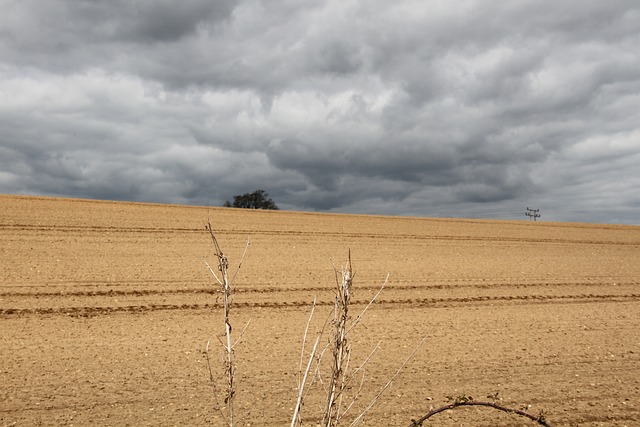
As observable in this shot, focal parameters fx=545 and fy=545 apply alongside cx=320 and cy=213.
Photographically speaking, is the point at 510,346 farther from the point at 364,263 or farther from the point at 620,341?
the point at 364,263

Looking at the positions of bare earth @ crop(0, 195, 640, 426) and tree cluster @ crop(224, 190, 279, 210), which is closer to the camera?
bare earth @ crop(0, 195, 640, 426)

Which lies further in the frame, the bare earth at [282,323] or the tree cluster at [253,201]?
the tree cluster at [253,201]

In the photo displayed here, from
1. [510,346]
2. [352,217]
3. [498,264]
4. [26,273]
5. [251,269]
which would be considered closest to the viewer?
[510,346]

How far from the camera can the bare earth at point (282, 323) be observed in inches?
252

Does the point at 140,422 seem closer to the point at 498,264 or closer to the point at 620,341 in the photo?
the point at 620,341

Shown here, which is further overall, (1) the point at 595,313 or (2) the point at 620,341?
(1) the point at 595,313

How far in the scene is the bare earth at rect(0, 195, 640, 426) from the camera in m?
6.39

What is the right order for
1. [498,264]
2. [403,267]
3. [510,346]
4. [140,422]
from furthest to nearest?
[498,264] → [403,267] → [510,346] → [140,422]

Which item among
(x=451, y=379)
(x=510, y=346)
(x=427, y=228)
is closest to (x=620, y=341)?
(x=510, y=346)

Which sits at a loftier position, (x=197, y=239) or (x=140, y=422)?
(x=197, y=239)

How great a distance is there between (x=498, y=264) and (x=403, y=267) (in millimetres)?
4129

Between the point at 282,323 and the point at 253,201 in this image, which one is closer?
the point at 282,323

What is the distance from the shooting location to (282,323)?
10773 millimetres

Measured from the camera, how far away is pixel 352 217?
3419cm
